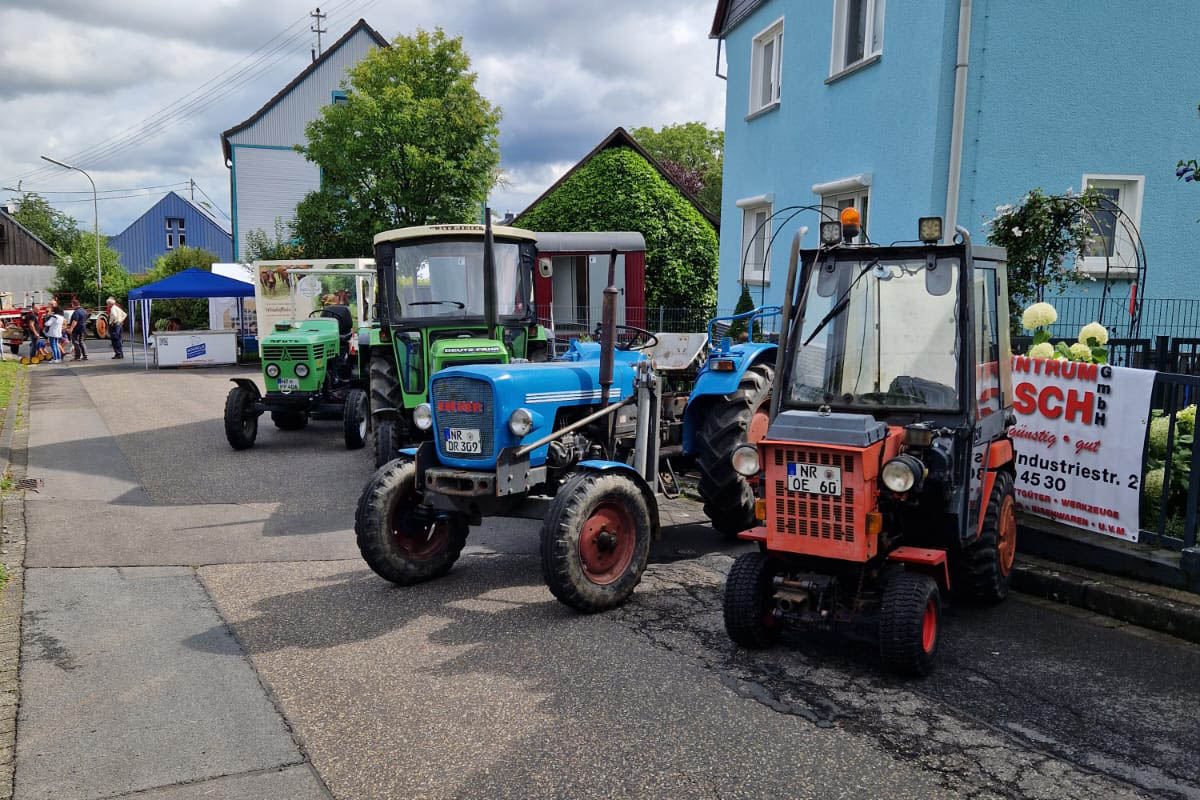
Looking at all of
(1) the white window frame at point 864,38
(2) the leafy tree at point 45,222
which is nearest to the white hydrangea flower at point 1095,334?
(1) the white window frame at point 864,38

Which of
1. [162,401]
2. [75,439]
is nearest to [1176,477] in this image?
[75,439]

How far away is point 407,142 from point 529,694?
66.4ft

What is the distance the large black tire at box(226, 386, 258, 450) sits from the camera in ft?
37.8

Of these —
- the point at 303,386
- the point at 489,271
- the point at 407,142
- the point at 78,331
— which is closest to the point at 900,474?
the point at 489,271

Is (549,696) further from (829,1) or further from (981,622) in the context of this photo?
(829,1)

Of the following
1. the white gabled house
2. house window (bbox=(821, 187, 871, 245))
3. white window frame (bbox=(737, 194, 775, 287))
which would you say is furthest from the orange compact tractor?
the white gabled house

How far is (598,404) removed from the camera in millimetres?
6418

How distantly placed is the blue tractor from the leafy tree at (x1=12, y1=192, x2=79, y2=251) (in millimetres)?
83516

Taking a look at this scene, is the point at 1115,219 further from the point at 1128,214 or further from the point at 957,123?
the point at 957,123

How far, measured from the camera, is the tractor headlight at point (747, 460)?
4648 mm

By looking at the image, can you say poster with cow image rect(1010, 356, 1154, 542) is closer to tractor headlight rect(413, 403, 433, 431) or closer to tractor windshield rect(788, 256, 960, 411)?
tractor windshield rect(788, 256, 960, 411)

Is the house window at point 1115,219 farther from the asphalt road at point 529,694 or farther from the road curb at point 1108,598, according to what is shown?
the asphalt road at point 529,694

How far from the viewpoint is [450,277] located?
30.6 ft

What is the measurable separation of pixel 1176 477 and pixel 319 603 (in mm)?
5268
